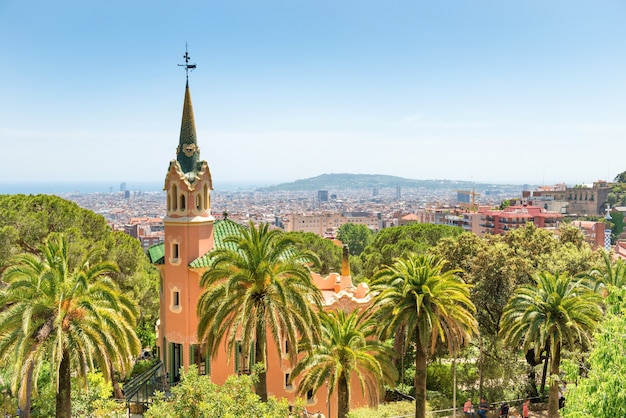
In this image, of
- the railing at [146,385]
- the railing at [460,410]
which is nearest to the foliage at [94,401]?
the railing at [146,385]

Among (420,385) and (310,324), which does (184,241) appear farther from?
(420,385)

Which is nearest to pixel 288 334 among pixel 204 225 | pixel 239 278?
pixel 239 278

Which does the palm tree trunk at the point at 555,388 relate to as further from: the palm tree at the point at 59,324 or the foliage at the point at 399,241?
the foliage at the point at 399,241

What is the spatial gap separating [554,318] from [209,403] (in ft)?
46.2

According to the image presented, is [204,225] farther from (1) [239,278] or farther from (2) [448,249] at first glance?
(2) [448,249]

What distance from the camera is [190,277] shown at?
23.2m

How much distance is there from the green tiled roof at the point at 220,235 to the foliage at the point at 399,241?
20.1 meters

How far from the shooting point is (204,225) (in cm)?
2358

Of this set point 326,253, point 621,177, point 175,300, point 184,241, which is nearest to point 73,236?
point 175,300

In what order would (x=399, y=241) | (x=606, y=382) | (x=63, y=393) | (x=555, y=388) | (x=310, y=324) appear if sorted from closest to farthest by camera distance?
1. (x=606, y=382)
2. (x=63, y=393)
3. (x=310, y=324)
4. (x=555, y=388)
5. (x=399, y=241)

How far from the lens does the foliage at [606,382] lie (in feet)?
33.9

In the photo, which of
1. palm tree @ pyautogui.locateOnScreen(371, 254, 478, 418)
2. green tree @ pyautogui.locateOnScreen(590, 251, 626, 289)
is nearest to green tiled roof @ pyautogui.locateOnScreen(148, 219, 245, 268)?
palm tree @ pyautogui.locateOnScreen(371, 254, 478, 418)

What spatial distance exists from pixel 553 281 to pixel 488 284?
19.0 feet

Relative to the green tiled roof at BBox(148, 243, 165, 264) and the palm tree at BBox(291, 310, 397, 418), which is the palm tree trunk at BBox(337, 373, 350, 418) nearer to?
the palm tree at BBox(291, 310, 397, 418)
